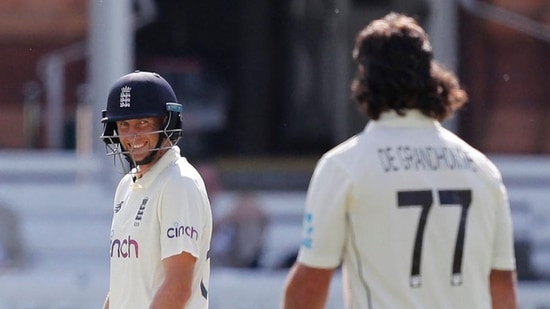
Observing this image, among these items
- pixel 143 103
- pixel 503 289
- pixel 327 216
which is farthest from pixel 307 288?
pixel 143 103

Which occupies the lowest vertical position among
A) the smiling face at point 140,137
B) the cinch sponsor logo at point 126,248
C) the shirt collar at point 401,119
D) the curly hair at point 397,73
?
the cinch sponsor logo at point 126,248

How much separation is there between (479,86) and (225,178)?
1.52 meters

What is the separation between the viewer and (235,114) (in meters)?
6.93

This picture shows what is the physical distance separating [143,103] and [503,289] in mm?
1045

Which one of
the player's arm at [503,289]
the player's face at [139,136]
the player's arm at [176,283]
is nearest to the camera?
the player's arm at [176,283]

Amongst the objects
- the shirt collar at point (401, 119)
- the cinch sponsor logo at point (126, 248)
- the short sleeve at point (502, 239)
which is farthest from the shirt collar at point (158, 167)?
the short sleeve at point (502, 239)

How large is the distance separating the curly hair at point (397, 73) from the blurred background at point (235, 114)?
3753 millimetres

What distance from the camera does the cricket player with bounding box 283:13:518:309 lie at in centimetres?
295

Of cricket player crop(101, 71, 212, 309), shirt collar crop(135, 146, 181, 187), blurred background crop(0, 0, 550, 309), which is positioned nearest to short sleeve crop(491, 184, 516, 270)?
cricket player crop(101, 71, 212, 309)

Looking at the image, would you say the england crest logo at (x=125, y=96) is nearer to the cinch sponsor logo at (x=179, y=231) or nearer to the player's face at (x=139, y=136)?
the player's face at (x=139, y=136)

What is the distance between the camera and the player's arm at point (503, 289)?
314cm

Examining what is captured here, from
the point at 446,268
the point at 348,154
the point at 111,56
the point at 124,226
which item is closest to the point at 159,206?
the point at 124,226

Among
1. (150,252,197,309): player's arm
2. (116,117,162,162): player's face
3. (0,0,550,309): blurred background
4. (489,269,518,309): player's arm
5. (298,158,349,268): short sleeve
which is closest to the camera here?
(298,158,349,268): short sleeve

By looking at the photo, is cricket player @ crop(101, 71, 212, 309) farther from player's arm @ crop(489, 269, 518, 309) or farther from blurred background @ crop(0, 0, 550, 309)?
blurred background @ crop(0, 0, 550, 309)
